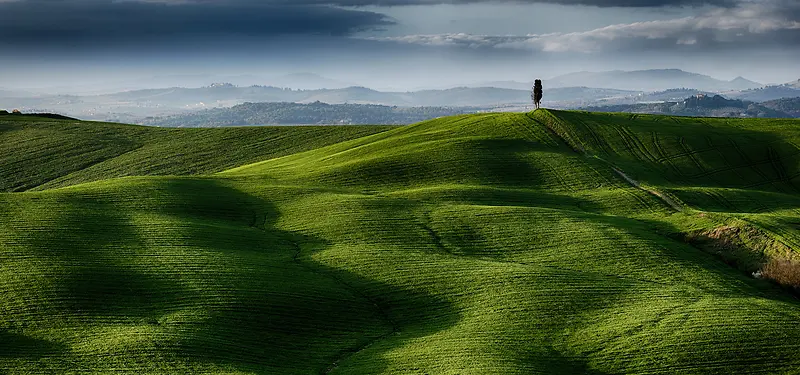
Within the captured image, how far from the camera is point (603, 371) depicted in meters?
37.2

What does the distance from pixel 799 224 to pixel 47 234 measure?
6290cm

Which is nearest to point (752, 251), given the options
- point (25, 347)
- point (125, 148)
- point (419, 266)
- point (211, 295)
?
point (419, 266)

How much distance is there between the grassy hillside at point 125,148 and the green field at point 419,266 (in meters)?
24.1

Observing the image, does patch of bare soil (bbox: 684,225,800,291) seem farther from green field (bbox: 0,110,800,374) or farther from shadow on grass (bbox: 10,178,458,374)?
shadow on grass (bbox: 10,178,458,374)

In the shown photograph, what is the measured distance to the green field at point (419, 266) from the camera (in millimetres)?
37719

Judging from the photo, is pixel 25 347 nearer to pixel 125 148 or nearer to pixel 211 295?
pixel 211 295

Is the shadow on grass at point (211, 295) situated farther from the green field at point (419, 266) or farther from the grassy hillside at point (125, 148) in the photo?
the grassy hillside at point (125, 148)

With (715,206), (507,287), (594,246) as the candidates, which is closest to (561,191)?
(715,206)

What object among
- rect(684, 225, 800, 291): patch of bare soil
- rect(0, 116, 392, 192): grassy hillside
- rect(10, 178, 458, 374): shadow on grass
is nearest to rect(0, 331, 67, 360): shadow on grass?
rect(10, 178, 458, 374): shadow on grass

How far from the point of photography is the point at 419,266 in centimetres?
5025

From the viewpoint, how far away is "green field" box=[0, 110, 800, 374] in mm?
37719

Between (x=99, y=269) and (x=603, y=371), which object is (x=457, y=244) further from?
(x=99, y=269)

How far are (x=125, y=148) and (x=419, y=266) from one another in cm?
9011

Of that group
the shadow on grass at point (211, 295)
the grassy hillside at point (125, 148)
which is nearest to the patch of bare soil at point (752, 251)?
the shadow on grass at point (211, 295)
